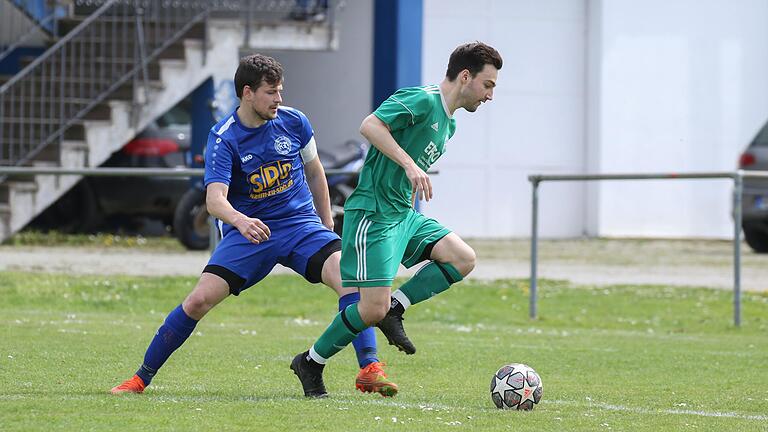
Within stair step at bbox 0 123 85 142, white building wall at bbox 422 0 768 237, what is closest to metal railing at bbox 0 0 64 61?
stair step at bbox 0 123 85 142

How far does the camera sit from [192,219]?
19.0 metres

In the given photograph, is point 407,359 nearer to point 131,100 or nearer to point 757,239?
point 131,100

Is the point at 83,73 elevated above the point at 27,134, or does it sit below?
above

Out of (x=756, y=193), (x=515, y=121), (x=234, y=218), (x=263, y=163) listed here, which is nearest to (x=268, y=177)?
(x=263, y=163)

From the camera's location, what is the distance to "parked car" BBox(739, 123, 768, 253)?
2042cm

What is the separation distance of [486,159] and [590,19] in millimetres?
3234

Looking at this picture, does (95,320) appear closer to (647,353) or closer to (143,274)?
(143,274)

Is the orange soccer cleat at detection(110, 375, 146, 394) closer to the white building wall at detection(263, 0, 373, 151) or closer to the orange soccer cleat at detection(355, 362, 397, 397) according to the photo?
the orange soccer cleat at detection(355, 362, 397, 397)

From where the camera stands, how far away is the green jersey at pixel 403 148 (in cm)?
750

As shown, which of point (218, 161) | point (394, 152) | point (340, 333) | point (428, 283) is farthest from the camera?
point (428, 283)

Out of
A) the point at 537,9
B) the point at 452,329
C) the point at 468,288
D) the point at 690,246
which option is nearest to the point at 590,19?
the point at 537,9

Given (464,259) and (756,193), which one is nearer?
(464,259)

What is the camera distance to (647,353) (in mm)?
10781

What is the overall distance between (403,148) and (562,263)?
40.9 ft
